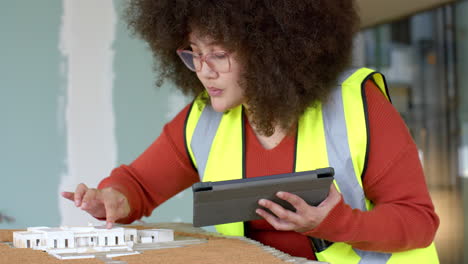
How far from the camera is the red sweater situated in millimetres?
1350

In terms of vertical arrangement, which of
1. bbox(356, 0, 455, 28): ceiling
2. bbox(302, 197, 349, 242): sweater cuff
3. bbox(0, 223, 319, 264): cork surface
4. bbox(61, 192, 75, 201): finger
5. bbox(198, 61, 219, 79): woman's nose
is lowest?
bbox(0, 223, 319, 264): cork surface

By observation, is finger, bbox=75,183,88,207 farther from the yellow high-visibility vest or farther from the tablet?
the tablet

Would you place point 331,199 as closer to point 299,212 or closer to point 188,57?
point 299,212

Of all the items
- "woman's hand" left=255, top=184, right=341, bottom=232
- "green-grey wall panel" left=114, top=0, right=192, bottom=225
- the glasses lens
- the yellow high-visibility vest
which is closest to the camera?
"woman's hand" left=255, top=184, right=341, bottom=232

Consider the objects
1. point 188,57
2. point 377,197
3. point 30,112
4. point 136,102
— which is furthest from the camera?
point 136,102

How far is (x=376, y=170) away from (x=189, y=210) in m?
2.13

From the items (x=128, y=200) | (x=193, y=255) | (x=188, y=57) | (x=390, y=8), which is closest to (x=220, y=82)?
(x=188, y=57)

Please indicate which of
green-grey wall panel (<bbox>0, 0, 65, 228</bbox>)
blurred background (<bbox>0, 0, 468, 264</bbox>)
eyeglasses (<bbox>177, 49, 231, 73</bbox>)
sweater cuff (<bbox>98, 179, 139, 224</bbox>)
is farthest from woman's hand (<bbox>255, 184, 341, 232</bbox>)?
green-grey wall panel (<bbox>0, 0, 65, 228</bbox>)

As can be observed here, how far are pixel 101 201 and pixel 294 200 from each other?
0.67 metres

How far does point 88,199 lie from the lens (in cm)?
163

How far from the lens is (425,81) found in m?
4.60

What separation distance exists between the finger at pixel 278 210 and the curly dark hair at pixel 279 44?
42 cm

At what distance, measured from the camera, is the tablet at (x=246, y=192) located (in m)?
1.15

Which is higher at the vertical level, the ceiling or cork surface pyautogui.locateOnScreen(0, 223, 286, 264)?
the ceiling
